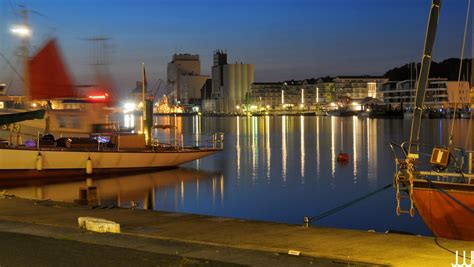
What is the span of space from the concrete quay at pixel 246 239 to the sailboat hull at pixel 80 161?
67.4 ft

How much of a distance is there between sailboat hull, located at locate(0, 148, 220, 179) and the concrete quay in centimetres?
2054

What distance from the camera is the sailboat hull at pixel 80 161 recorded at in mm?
37562

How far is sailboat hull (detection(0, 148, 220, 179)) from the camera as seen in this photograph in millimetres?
37562

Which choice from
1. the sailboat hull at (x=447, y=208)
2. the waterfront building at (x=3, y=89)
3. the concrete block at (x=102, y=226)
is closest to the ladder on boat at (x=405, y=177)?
the sailboat hull at (x=447, y=208)

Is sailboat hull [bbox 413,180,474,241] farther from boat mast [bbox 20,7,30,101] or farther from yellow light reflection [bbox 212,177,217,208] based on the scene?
boat mast [bbox 20,7,30,101]

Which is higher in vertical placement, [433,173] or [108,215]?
[433,173]

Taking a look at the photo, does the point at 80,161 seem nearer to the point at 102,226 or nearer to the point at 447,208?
the point at 102,226

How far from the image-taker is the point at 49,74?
58.4 metres

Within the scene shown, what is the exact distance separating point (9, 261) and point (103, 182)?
2839 cm

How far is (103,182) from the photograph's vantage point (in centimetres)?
3919

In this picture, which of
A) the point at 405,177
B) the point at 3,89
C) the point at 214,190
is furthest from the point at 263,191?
the point at 3,89

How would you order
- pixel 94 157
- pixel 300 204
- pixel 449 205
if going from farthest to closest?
pixel 94 157 < pixel 300 204 < pixel 449 205

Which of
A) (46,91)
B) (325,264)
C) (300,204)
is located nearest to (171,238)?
(325,264)

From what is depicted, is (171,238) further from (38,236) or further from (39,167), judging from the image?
(39,167)
